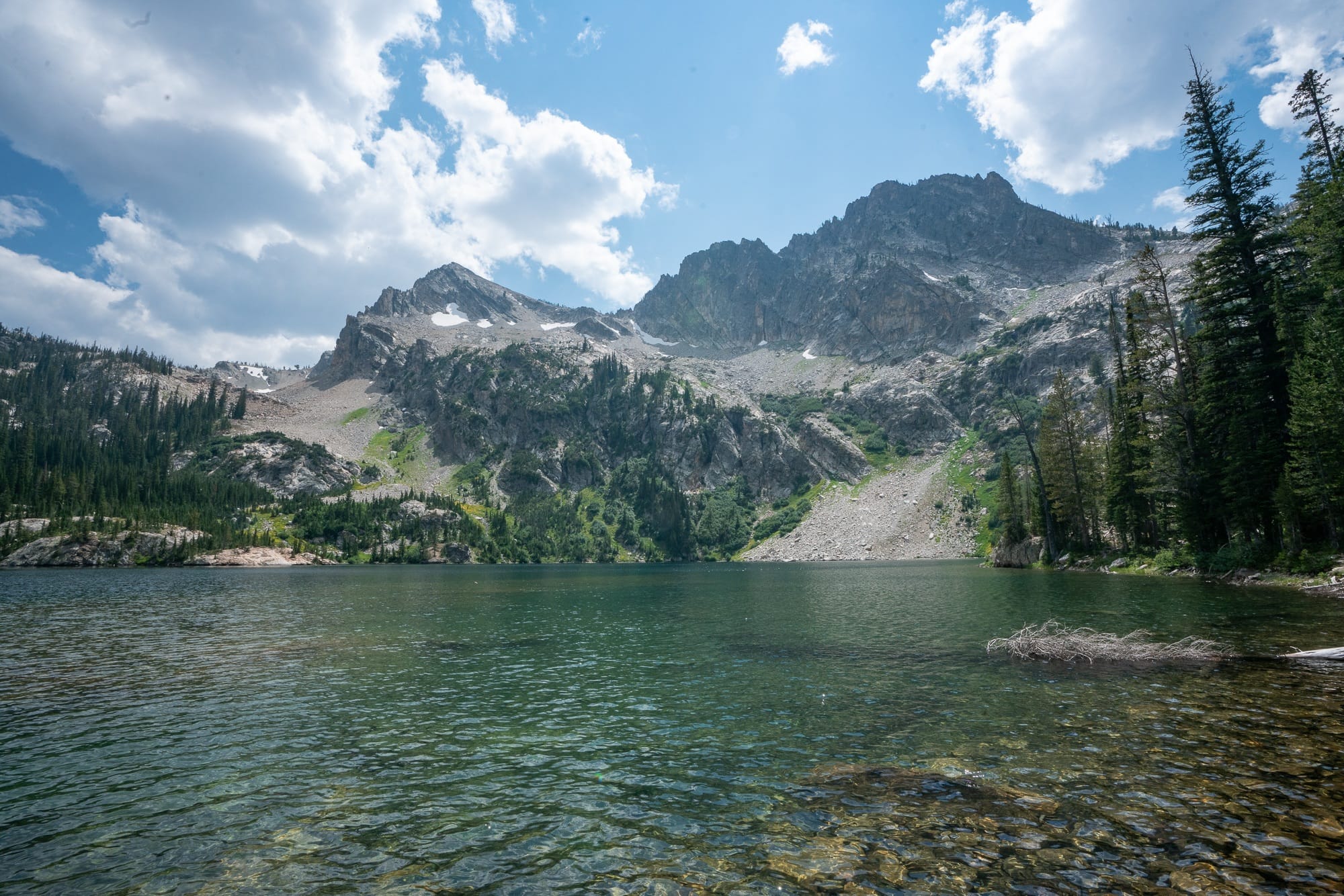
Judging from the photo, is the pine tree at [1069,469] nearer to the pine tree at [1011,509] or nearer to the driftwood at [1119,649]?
the pine tree at [1011,509]

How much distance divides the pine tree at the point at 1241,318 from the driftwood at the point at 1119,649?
35.1 meters

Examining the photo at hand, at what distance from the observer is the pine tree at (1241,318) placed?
165 feet

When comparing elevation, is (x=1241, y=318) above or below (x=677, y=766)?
above

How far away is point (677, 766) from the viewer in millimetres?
16062

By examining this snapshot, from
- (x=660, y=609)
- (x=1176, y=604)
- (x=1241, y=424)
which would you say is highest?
(x=1241, y=424)

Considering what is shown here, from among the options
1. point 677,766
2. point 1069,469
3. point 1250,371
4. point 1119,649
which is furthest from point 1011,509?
point 677,766

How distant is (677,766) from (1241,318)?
212 feet

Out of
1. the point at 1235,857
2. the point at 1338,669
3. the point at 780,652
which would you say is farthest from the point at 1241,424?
the point at 1235,857

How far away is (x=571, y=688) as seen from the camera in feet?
85.1

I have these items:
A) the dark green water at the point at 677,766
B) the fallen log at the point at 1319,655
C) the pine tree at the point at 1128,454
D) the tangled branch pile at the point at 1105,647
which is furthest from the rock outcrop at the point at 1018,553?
the fallen log at the point at 1319,655

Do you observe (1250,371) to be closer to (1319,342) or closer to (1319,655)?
(1319,342)

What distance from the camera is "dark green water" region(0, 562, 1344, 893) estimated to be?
34.2 feet

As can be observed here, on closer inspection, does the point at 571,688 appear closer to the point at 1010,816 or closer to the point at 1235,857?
the point at 1010,816

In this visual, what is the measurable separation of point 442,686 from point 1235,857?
84.6ft
